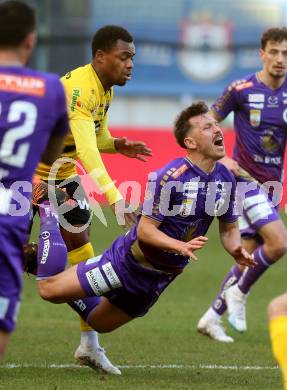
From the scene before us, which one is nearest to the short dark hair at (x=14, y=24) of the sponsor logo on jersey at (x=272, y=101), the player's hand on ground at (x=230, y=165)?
the player's hand on ground at (x=230, y=165)

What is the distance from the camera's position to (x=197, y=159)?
7.66 metres

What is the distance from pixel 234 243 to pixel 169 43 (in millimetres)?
30396

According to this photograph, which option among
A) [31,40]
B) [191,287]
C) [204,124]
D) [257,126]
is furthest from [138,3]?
[31,40]

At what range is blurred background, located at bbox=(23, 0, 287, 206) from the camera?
1401 inches

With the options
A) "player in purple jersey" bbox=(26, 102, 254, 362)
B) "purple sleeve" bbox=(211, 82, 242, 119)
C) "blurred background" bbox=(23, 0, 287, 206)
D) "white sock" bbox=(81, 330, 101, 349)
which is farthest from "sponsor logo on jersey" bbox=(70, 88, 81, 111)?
"blurred background" bbox=(23, 0, 287, 206)

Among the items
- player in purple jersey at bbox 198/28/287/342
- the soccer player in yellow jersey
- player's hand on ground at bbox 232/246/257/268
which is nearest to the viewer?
player's hand on ground at bbox 232/246/257/268

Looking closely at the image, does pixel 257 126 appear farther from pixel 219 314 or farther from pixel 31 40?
pixel 31 40

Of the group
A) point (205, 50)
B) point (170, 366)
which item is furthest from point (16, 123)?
point (205, 50)

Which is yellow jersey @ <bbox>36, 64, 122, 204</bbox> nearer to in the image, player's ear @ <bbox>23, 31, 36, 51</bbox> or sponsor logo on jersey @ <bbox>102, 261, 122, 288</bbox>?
sponsor logo on jersey @ <bbox>102, 261, 122, 288</bbox>

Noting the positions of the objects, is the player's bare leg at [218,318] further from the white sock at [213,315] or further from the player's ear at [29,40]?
the player's ear at [29,40]

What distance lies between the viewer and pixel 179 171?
7441mm

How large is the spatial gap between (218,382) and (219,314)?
2.64 m

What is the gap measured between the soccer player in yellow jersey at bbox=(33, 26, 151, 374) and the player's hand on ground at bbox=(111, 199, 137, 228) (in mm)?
170

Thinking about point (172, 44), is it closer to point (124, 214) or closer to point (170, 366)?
point (170, 366)
